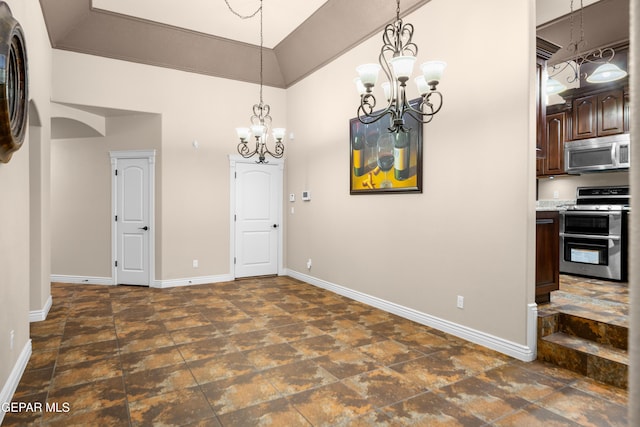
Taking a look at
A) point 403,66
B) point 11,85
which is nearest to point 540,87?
point 403,66

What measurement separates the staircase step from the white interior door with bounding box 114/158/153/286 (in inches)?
219

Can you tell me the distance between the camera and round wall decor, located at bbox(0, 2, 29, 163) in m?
2.19

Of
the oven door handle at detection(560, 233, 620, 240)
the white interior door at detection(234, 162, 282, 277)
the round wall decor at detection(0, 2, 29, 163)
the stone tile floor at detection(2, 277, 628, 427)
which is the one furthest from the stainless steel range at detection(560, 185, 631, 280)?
the round wall decor at detection(0, 2, 29, 163)

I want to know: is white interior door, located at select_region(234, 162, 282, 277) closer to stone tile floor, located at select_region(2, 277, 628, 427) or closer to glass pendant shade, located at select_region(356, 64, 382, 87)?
stone tile floor, located at select_region(2, 277, 628, 427)

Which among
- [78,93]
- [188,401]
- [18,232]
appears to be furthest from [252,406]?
[78,93]

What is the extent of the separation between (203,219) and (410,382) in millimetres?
4556

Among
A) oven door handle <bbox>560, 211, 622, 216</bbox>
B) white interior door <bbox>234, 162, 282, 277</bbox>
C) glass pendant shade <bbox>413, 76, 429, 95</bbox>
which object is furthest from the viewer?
white interior door <bbox>234, 162, 282, 277</bbox>

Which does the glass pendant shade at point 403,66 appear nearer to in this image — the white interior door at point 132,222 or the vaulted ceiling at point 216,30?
the vaulted ceiling at point 216,30

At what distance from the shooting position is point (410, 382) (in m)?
2.86

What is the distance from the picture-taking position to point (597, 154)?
528cm

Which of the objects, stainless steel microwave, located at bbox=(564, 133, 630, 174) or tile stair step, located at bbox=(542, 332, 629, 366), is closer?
tile stair step, located at bbox=(542, 332, 629, 366)

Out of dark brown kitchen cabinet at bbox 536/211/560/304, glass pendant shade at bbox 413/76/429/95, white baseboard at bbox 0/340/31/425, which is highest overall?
glass pendant shade at bbox 413/76/429/95

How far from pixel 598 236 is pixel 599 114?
1758mm

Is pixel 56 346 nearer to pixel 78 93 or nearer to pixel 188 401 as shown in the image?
pixel 188 401
